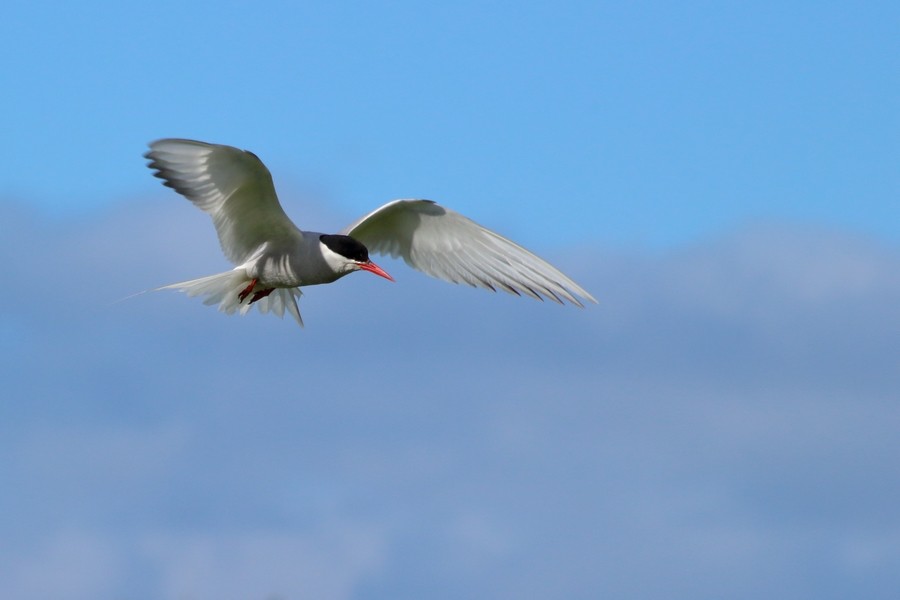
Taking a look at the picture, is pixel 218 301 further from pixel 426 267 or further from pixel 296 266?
pixel 426 267

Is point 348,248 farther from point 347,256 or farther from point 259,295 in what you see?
point 259,295

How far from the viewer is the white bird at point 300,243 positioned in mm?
12906

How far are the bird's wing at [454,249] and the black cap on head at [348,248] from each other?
477mm

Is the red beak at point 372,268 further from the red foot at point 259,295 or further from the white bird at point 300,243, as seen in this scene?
the red foot at point 259,295

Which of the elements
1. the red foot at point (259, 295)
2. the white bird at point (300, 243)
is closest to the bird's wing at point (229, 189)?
the white bird at point (300, 243)

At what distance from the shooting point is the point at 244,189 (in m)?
13.3

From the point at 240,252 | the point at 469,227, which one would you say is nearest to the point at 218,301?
the point at 240,252

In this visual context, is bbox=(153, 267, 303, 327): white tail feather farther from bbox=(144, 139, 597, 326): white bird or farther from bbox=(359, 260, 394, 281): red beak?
bbox=(359, 260, 394, 281): red beak

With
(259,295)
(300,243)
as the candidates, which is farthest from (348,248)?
(259,295)

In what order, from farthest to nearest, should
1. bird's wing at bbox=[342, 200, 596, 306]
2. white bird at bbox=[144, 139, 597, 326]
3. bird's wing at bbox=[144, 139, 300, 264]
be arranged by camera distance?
bird's wing at bbox=[342, 200, 596, 306]
white bird at bbox=[144, 139, 597, 326]
bird's wing at bbox=[144, 139, 300, 264]

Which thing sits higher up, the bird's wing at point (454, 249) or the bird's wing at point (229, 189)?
the bird's wing at point (454, 249)

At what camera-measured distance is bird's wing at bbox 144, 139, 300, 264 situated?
Answer: 1273cm

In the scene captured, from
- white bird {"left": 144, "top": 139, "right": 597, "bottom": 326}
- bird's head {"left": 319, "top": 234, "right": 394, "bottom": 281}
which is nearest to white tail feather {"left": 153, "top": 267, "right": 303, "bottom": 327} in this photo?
white bird {"left": 144, "top": 139, "right": 597, "bottom": 326}

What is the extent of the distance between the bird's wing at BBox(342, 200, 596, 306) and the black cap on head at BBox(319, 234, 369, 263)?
0.48m
